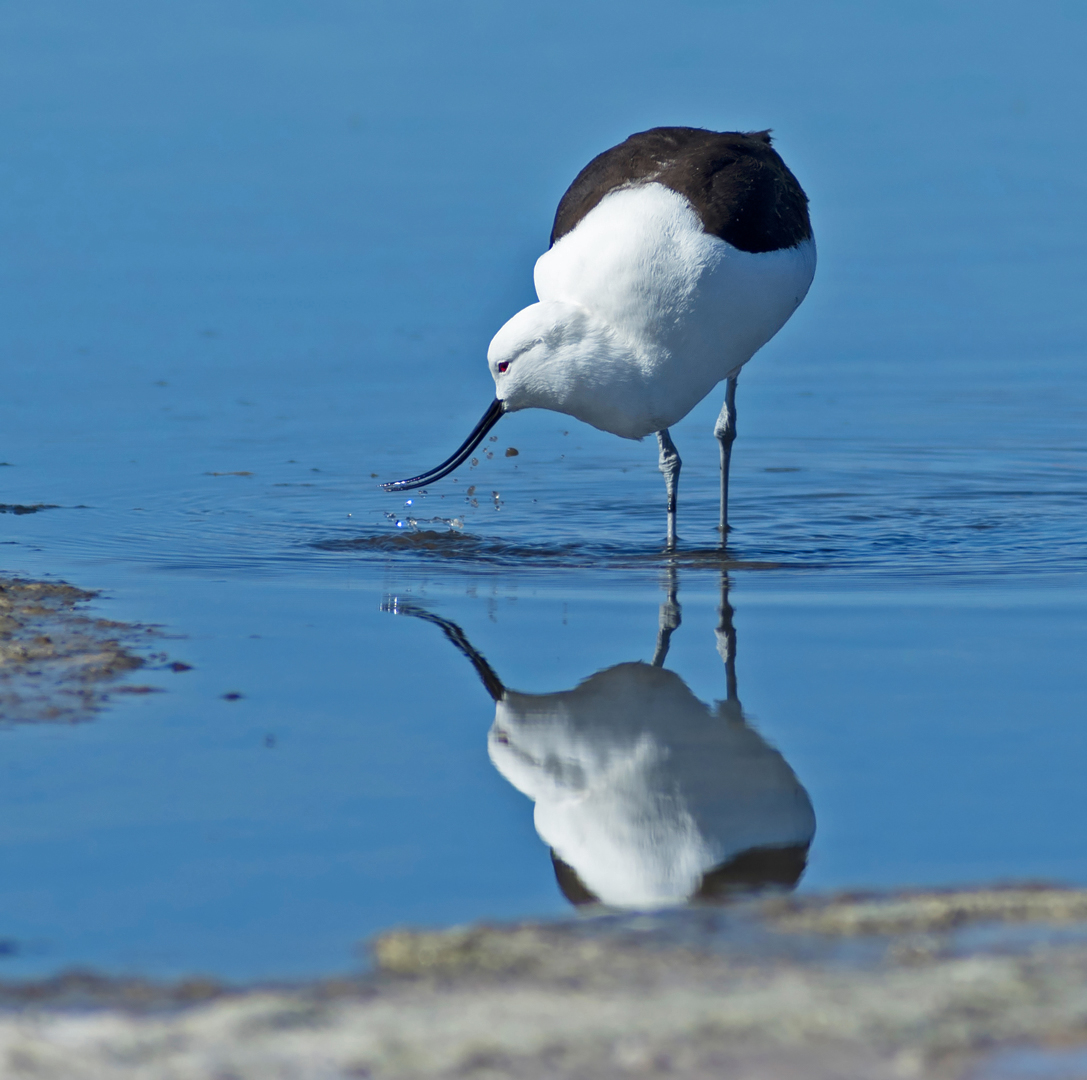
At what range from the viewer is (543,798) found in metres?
4.28

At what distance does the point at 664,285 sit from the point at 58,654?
8.67 ft

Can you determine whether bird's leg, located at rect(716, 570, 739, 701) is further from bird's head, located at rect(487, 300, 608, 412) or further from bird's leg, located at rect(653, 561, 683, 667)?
bird's head, located at rect(487, 300, 608, 412)

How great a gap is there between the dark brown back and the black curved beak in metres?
0.77

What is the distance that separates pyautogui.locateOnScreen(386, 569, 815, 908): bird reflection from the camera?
12.6ft

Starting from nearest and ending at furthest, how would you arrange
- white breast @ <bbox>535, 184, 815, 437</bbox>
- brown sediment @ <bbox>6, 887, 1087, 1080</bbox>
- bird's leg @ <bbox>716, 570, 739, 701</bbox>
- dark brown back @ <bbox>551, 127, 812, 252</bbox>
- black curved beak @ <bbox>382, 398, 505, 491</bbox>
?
1. brown sediment @ <bbox>6, 887, 1087, 1080</bbox>
2. bird's leg @ <bbox>716, 570, 739, 701</bbox>
3. white breast @ <bbox>535, 184, 815, 437</bbox>
4. dark brown back @ <bbox>551, 127, 812, 252</bbox>
5. black curved beak @ <bbox>382, 398, 505, 491</bbox>

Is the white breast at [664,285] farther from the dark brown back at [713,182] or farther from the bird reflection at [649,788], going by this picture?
the bird reflection at [649,788]

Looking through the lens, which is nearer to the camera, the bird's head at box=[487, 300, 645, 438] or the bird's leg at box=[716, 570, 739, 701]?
the bird's leg at box=[716, 570, 739, 701]

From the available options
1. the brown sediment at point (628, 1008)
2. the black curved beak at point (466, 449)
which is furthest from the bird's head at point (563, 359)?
the brown sediment at point (628, 1008)

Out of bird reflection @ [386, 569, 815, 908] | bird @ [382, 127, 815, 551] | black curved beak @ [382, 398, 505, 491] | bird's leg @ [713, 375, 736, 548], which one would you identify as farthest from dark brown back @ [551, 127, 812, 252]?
bird reflection @ [386, 569, 815, 908]

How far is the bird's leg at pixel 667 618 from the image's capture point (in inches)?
219

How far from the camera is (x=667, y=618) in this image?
602 cm

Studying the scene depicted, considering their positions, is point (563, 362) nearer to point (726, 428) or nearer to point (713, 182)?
point (713, 182)

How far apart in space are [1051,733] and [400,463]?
192 inches

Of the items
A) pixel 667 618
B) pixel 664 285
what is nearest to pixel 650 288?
pixel 664 285
